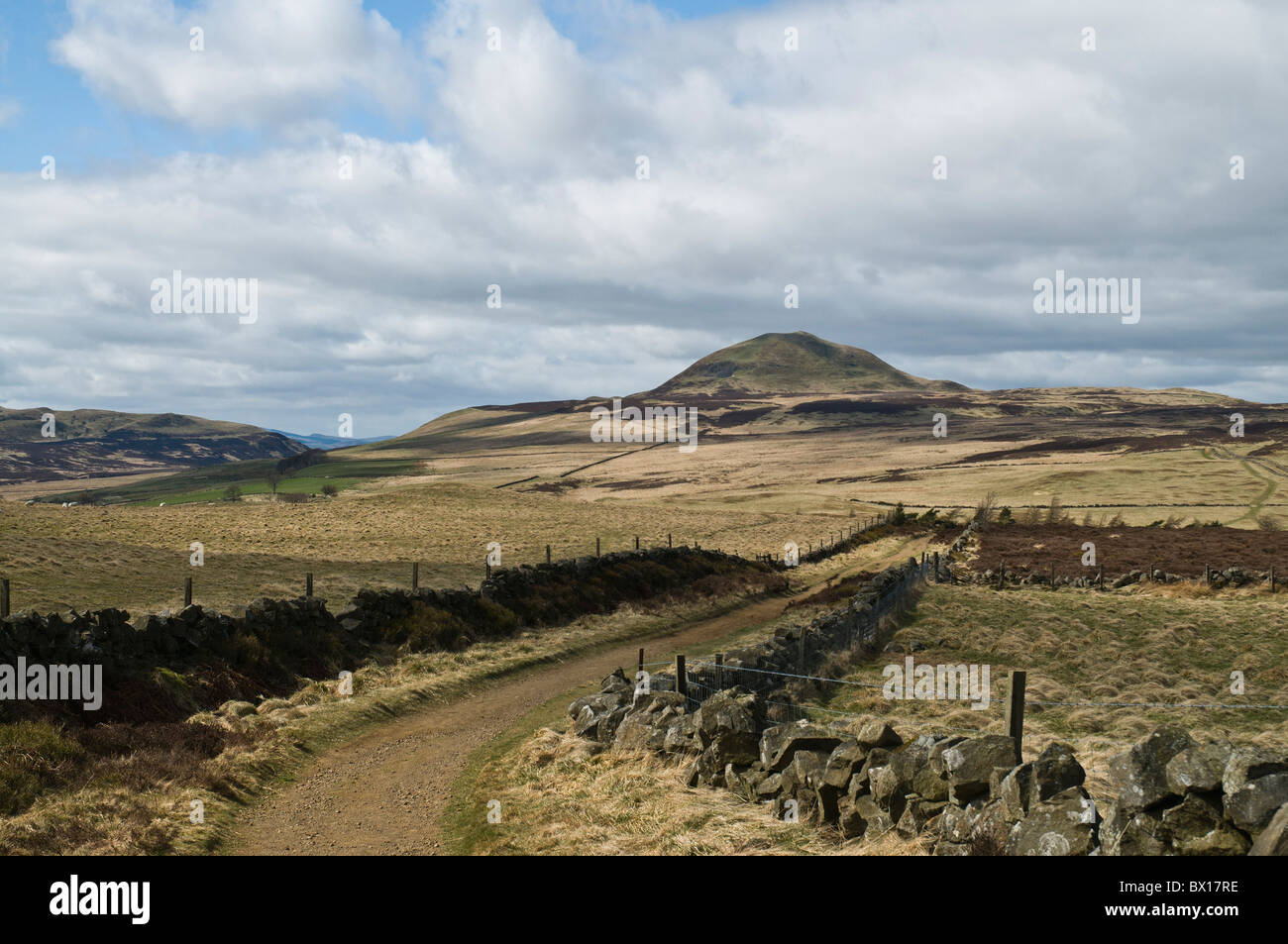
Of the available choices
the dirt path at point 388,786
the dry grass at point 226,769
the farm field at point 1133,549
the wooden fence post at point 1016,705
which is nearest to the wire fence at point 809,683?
the wooden fence post at point 1016,705

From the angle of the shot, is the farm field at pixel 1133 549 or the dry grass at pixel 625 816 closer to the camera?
the dry grass at pixel 625 816

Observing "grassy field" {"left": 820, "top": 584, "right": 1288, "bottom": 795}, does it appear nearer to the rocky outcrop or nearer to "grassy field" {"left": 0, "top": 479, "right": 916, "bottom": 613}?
the rocky outcrop

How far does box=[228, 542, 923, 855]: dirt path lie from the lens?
1204 centimetres

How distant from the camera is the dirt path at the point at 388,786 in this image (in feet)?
39.5

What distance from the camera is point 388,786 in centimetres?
1452

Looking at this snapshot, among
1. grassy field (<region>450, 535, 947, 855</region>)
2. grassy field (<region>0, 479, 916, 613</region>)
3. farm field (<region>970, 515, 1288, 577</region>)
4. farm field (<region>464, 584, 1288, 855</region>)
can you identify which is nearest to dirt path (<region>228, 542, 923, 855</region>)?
grassy field (<region>450, 535, 947, 855</region>)

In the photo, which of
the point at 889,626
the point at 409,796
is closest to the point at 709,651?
the point at 889,626

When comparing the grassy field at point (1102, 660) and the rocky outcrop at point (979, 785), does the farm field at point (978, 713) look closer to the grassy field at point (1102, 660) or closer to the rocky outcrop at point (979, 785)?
the grassy field at point (1102, 660)

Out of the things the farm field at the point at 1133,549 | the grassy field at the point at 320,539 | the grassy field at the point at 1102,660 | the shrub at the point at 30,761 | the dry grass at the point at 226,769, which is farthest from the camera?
the farm field at the point at 1133,549

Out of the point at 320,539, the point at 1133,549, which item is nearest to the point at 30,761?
the point at 320,539

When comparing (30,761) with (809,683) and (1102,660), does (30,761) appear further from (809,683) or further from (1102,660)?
(1102,660)
